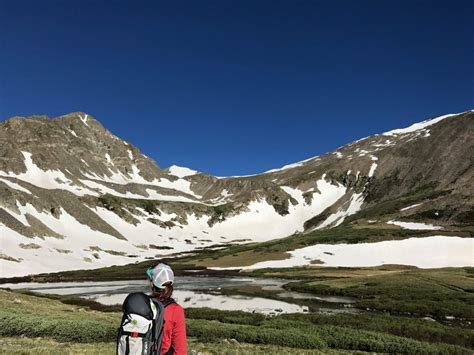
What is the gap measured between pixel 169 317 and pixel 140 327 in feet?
2.58

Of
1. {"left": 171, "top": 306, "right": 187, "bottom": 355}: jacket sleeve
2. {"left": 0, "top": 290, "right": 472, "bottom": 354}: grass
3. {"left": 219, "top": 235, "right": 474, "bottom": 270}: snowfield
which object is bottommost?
{"left": 219, "top": 235, "right": 474, "bottom": 270}: snowfield

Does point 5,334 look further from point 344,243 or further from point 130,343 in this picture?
point 344,243

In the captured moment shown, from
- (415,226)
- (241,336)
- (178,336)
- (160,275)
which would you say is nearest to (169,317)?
(178,336)

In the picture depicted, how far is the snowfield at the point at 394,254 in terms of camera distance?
368ft

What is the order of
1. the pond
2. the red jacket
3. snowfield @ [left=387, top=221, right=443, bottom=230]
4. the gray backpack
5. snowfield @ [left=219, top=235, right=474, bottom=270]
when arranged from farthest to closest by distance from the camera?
snowfield @ [left=387, top=221, right=443, bottom=230] → snowfield @ [left=219, top=235, right=474, bottom=270] → the pond → the red jacket → the gray backpack

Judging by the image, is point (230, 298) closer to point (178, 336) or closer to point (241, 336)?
point (241, 336)

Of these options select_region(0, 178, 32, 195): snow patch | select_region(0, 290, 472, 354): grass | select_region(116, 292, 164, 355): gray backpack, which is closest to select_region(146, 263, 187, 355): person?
select_region(116, 292, 164, 355): gray backpack

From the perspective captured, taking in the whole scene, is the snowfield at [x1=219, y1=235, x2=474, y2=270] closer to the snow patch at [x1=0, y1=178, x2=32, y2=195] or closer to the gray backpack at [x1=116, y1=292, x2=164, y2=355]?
the snow patch at [x1=0, y1=178, x2=32, y2=195]

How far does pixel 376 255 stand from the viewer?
12244cm

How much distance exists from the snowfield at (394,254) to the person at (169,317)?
114 metres

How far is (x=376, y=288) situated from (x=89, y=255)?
107 m

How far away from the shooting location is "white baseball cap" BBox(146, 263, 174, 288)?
766cm

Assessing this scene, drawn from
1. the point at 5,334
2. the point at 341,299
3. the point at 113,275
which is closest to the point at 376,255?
the point at 341,299

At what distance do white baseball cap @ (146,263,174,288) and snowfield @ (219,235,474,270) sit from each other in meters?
114
